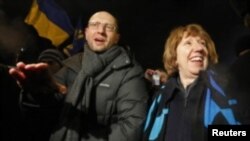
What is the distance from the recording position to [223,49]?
231 cm

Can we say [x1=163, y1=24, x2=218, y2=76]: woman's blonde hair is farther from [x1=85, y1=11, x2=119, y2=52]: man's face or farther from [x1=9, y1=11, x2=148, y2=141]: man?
[x1=85, y1=11, x2=119, y2=52]: man's face

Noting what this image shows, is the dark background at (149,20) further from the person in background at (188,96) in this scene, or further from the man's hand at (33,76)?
the man's hand at (33,76)

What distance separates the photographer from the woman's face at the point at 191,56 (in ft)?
5.51

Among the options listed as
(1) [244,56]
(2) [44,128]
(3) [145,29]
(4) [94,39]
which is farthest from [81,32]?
(1) [244,56]

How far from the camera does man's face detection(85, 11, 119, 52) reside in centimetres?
191

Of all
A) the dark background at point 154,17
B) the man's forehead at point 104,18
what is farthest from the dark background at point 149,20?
the man's forehead at point 104,18

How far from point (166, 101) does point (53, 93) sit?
475 millimetres

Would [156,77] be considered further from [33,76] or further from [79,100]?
[33,76]

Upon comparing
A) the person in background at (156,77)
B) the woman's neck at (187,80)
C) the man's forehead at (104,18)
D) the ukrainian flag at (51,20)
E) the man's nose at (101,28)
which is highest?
the ukrainian flag at (51,20)

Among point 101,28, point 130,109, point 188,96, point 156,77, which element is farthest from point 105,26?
point 188,96

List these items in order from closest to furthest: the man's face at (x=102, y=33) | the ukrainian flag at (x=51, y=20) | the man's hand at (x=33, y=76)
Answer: the man's hand at (x=33, y=76) → the man's face at (x=102, y=33) → the ukrainian flag at (x=51, y=20)

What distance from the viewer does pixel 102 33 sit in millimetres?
1925

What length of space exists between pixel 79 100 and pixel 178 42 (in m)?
0.51

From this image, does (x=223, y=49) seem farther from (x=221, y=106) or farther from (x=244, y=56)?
(x=221, y=106)
